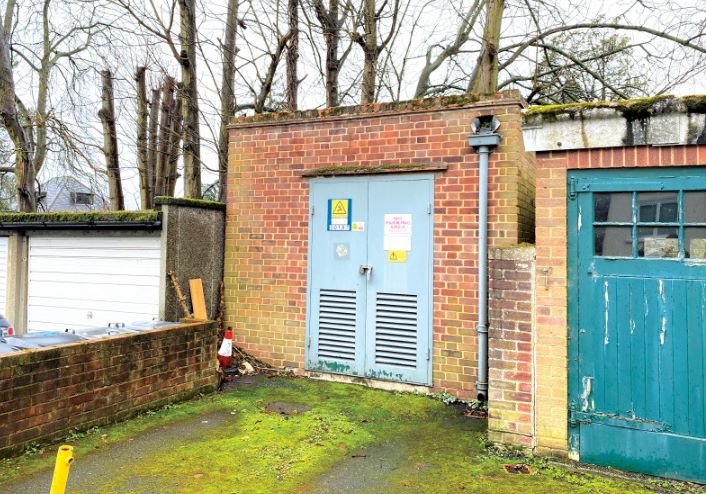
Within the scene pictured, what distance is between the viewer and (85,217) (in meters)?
6.96

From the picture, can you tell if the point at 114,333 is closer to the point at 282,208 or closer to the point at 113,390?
the point at 113,390

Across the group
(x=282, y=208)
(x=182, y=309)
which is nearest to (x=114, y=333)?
(x=182, y=309)

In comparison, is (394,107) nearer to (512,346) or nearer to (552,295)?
(552,295)

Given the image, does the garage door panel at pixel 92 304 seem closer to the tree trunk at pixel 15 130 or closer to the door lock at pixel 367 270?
the door lock at pixel 367 270

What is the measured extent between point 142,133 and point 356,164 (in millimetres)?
8422

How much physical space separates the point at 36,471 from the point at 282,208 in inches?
156

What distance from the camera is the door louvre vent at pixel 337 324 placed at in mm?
6113

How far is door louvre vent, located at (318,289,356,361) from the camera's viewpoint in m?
6.11

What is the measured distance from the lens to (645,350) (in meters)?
3.60

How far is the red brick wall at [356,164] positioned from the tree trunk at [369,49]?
444 centimetres

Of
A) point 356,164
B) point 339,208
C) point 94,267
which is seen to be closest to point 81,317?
point 94,267

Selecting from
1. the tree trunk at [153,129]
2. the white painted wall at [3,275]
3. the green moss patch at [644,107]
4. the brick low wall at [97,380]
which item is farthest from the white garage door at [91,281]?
the green moss patch at [644,107]

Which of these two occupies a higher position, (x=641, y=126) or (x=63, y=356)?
(x=641, y=126)

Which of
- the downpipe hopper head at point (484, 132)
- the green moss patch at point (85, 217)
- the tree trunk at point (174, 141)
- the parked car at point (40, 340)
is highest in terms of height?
the tree trunk at point (174, 141)
